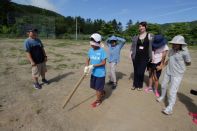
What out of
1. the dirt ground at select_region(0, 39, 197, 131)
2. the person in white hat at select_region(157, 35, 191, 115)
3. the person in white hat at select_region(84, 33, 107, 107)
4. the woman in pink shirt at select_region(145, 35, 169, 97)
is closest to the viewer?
the dirt ground at select_region(0, 39, 197, 131)

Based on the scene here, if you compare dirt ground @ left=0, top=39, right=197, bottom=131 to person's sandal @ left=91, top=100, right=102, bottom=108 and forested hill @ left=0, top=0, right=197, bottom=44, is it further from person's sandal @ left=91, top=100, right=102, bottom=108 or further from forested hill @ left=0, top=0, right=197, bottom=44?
forested hill @ left=0, top=0, right=197, bottom=44

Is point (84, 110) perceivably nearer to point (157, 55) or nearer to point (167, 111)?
point (167, 111)

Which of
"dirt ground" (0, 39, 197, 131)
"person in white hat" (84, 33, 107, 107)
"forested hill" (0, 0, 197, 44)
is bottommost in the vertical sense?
"dirt ground" (0, 39, 197, 131)

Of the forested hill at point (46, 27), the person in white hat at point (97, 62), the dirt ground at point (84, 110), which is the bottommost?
the dirt ground at point (84, 110)

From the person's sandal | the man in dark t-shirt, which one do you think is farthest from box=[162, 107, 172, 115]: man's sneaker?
the man in dark t-shirt

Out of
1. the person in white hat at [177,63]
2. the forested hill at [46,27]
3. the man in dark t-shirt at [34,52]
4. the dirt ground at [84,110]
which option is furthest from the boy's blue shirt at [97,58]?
the forested hill at [46,27]

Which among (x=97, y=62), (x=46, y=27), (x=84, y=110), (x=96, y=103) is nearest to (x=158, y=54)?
(x=97, y=62)

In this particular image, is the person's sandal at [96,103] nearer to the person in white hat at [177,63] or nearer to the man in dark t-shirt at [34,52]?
the person in white hat at [177,63]

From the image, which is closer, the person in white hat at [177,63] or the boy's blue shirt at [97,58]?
the person in white hat at [177,63]

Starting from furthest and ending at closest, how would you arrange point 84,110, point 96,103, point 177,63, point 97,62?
point 96,103, point 84,110, point 97,62, point 177,63

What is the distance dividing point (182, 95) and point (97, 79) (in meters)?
2.99

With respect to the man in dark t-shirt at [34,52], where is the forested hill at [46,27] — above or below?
above

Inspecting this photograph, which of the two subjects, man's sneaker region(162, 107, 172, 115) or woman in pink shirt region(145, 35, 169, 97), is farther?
woman in pink shirt region(145, 35, 169, 97)

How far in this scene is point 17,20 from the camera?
124 feet
